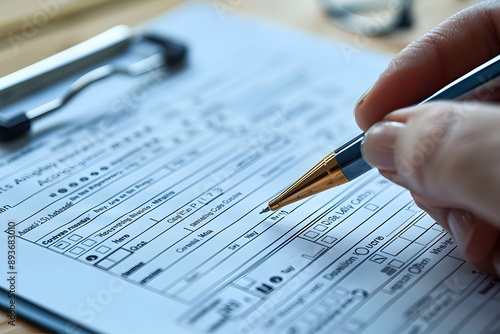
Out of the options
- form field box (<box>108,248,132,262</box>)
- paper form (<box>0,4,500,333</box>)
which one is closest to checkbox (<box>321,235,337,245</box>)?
paper form (<box>0,4,500,333</box>)

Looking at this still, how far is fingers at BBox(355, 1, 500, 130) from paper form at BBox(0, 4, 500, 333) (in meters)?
0.06

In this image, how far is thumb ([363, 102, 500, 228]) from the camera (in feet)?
1.21

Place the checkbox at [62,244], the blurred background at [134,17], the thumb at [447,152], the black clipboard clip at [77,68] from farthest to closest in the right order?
the blurred background at [134,17]
the black clipboard clip at [77,68]
the checkbox at [62,244]
the thumb at [447,152]

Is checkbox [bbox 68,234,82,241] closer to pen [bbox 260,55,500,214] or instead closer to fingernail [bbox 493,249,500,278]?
pen [bbox 260,55,500,214]

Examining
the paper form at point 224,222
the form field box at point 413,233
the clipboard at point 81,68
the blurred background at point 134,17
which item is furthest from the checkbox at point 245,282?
the blurred background at point 134,17

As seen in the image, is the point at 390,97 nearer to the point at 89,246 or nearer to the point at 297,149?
the point at 297,149

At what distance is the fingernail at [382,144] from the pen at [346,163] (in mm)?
30

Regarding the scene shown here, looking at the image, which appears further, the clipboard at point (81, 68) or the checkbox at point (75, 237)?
the clipboard at point (81, 68)

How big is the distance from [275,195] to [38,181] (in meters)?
0.17

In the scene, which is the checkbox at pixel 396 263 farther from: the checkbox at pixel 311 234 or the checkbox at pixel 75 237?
the checkbox at pixel 75 237

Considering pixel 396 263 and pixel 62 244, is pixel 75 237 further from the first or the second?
pixel 396 263

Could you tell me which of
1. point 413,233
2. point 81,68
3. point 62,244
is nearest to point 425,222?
point 413,233

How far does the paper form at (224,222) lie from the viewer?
0.41 metres

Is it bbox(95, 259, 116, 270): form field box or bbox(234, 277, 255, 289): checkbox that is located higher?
bbox(95, 259, 116, 270): form field box
